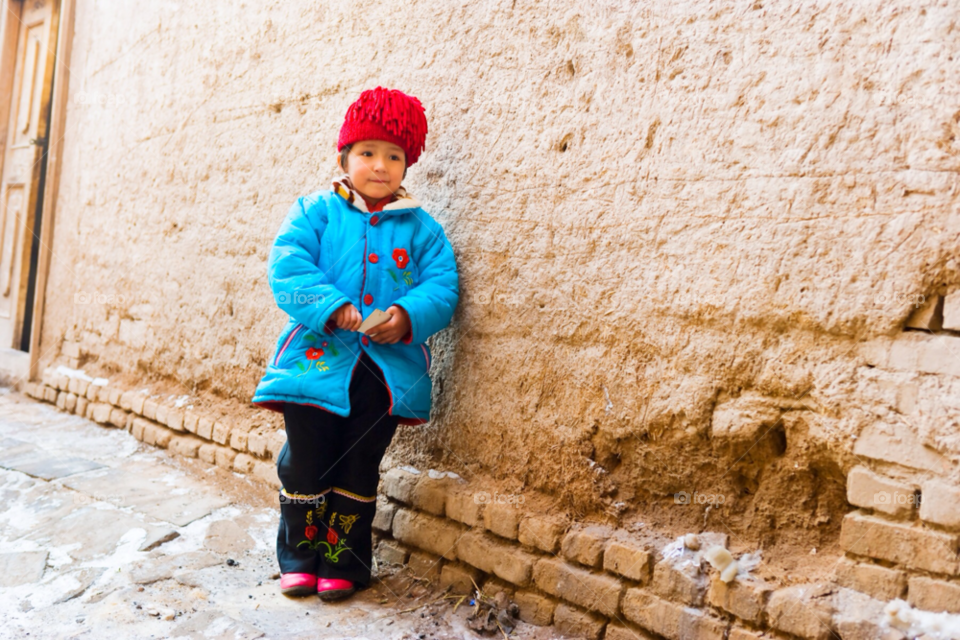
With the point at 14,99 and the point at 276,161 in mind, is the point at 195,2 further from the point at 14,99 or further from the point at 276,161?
the point at 14,99

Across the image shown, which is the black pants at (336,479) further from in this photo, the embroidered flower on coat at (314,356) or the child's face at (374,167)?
the child's face at (374,167)

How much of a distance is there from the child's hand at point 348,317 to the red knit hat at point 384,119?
0.59 meters

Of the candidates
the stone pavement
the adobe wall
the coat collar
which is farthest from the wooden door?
the coat collar

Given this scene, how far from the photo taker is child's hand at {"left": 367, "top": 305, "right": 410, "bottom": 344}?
7.34ft

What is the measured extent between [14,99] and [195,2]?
3088 millimetres

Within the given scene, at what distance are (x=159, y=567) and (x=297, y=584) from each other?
53 cm

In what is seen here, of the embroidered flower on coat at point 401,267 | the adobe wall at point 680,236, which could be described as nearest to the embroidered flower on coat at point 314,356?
the embroidered flower on coat at point 401,267

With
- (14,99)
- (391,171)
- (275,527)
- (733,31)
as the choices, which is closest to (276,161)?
(391,171)

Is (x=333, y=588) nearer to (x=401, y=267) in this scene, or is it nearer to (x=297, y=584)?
(x=297, y=584)

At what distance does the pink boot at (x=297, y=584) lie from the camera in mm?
2307

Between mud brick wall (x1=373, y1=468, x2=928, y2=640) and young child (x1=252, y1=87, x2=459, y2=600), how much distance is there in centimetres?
21

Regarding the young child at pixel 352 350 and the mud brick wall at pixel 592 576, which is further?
the young child at pixel 352 350

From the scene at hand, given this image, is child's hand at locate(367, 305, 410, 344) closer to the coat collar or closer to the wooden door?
the coat collar

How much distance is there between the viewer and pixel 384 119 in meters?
2.37
